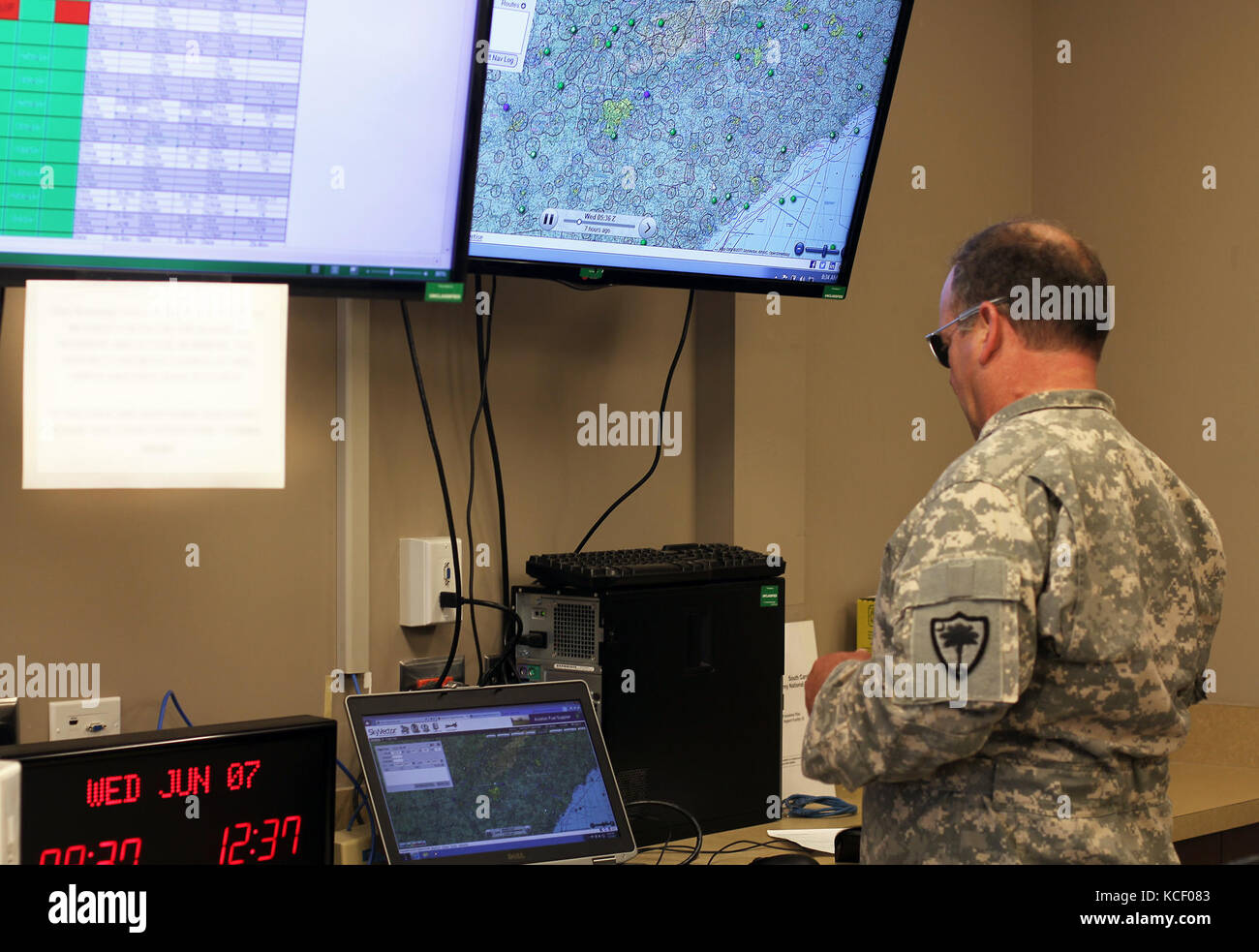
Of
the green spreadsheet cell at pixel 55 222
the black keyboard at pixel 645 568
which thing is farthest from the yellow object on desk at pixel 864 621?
the green spreadsheet cell at pixel 55 222

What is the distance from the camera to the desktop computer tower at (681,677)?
1.84 m

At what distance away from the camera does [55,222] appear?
4.63 feet

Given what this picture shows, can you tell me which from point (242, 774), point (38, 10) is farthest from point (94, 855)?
point (38, 10)

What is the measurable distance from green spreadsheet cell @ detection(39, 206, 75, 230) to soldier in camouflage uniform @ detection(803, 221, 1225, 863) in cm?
106

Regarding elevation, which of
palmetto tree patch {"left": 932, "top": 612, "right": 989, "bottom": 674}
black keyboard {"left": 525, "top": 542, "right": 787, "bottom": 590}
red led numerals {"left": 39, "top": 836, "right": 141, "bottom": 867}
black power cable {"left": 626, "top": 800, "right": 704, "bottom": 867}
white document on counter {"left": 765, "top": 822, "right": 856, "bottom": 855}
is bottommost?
white document on counter {"left": 765, "top": 822, "right": 856, "bottom": 855}

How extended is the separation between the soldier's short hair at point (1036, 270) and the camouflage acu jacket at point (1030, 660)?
0.33ft

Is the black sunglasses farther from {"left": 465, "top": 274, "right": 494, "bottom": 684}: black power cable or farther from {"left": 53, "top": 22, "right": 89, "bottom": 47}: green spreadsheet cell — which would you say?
{"left": 53, "top": 22, "right": 89, "bottom": 47}: green spreadsheet cell

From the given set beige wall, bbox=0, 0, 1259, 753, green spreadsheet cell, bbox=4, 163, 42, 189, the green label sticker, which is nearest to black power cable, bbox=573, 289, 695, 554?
beige wall, bbox=0, 0, 1259, 753

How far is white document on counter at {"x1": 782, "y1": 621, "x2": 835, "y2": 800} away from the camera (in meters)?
2.20

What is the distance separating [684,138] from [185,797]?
1219 millimetres

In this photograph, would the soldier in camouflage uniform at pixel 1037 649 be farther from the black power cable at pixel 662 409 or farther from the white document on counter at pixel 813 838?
the black power cable at pixel 662 409

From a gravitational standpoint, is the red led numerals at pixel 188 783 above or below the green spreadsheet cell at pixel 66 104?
below

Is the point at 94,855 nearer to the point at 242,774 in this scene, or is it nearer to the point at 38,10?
the point at 242,774

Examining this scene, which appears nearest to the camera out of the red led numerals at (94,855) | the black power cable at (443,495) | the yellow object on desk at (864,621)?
the red led numerals at (94,855)
